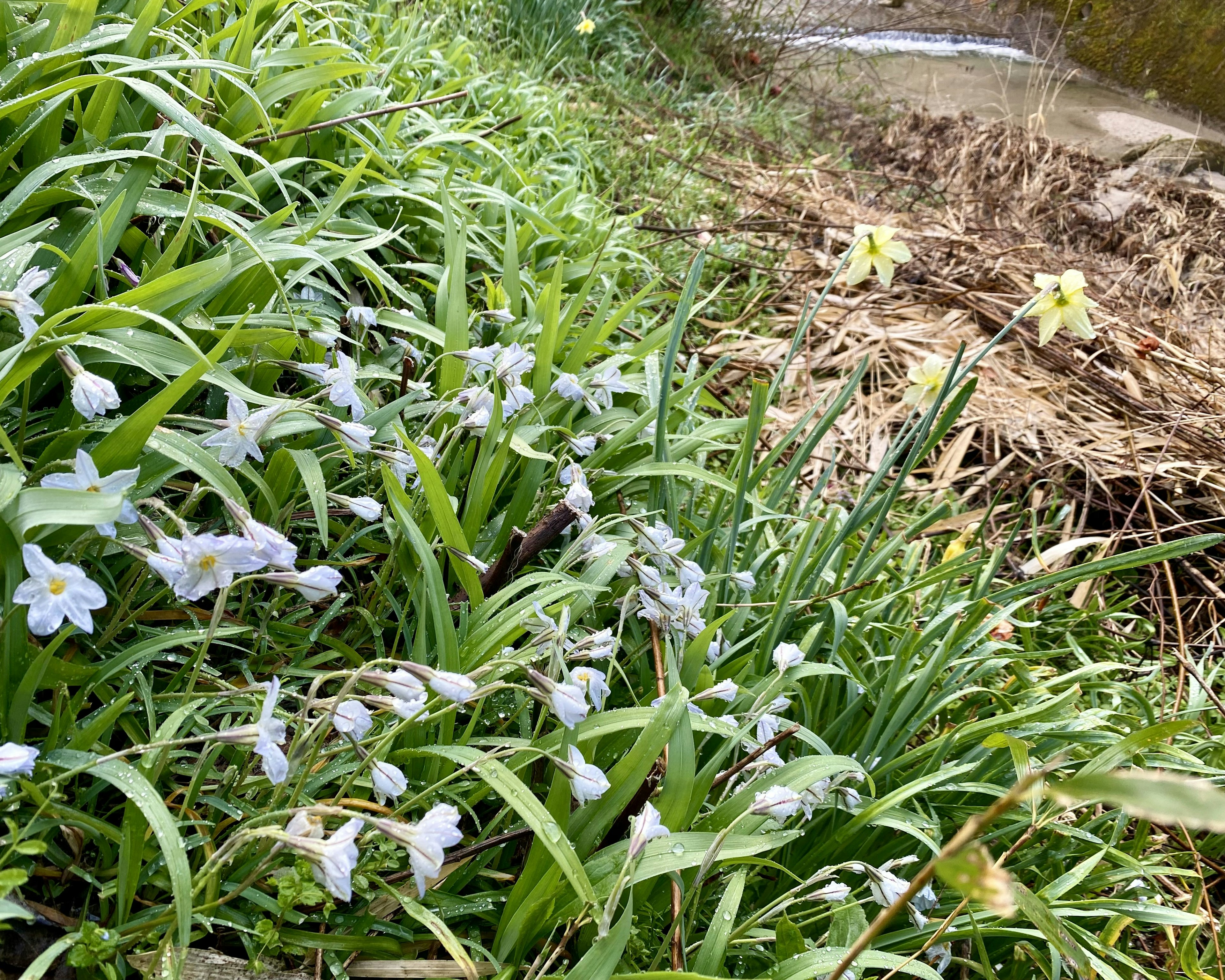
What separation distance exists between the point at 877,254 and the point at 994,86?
9.60 meters

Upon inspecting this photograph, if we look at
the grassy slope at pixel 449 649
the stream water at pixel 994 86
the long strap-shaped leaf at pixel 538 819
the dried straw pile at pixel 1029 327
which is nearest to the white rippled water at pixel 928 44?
the stream water at pixel 994 86

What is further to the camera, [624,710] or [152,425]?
[624,710]

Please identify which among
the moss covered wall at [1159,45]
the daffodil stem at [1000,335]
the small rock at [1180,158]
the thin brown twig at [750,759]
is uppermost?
the moss covered wall at [1159,45]

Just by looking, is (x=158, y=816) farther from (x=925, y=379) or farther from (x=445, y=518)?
(x=925, y=379)

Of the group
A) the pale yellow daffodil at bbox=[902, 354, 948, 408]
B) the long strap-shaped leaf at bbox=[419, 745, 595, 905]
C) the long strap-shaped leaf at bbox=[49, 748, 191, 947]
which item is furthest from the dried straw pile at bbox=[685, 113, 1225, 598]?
the long strap-shaped leaf at bbox=[49, 748, 191, 947]

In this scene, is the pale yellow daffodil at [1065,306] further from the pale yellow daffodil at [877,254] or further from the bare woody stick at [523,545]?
the bare woody stick at [523,545]

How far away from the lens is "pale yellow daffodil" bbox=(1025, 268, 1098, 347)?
4.76ft

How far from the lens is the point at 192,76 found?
167cm

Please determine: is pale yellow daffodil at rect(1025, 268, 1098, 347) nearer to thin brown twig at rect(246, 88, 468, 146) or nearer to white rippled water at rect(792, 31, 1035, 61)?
thin brown twig at rect(246, 88, 468, 146)

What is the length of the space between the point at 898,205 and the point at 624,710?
Result: 4.73 meters

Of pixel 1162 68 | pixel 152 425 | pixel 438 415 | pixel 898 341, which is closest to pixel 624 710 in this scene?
pixel 438 415

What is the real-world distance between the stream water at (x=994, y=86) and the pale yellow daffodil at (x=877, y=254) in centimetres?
524

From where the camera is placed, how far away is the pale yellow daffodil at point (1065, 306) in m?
1.45

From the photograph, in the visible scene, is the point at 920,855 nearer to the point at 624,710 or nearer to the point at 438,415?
the point at 624,710
